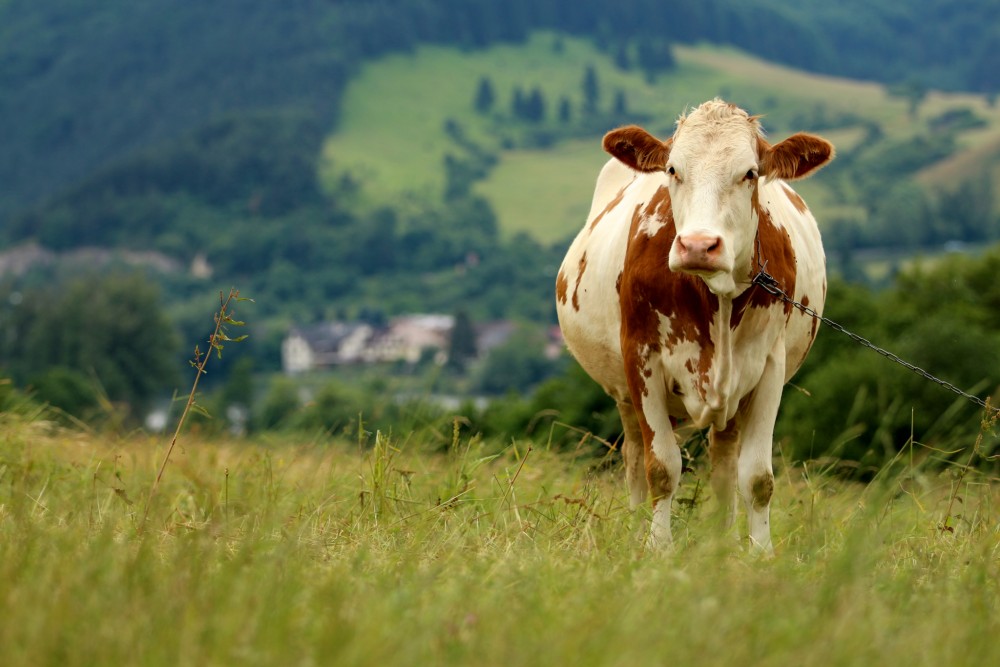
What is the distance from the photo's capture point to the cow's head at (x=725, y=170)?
25.1ft

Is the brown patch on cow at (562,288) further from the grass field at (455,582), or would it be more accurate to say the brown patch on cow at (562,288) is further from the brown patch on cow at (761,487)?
the brown patch on cow at (761,487)

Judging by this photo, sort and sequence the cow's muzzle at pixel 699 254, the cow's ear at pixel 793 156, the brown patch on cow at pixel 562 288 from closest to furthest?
the cow's muzzle at pixel 699 254 < the cow's ear at pixel 793 156 < the brown patch on cow at pixel 562 288

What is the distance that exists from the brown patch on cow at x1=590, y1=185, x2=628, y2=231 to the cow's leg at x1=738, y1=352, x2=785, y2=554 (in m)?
1.78

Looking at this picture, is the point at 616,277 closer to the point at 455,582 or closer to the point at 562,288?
the point at 562,288

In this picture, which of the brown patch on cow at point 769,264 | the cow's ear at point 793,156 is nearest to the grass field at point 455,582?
the brown patch on cow at point 769,264

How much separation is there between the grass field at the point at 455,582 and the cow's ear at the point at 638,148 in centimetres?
190

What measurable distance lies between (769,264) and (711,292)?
0.43 m

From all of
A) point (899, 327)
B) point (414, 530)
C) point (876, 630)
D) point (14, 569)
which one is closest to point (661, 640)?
point (876, 630)

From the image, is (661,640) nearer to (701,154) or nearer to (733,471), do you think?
(701,154)

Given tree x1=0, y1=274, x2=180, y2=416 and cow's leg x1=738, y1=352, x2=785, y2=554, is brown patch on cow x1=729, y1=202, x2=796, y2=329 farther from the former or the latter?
tree x1=0, y1=274, x2=180, y2=416

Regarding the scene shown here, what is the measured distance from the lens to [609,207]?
9.89 metres

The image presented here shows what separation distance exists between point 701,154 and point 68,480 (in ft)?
14.2

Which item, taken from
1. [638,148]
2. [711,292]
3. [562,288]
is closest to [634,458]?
[562,288]

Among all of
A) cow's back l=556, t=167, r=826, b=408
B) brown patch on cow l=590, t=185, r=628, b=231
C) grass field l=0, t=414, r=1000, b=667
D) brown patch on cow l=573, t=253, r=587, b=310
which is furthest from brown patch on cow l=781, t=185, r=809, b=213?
grass field l=0, t=414, r=1000, b=667
